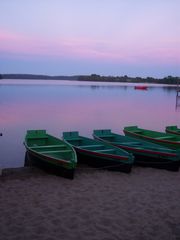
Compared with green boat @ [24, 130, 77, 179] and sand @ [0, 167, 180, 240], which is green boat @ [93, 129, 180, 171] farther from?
green boat @ [24, 130, 77, 179]

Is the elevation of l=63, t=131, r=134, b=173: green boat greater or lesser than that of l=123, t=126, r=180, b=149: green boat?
lesser

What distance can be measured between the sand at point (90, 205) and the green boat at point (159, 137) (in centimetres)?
252

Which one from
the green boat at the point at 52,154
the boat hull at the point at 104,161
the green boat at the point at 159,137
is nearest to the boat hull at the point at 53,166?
the green boat at the point at 52,154

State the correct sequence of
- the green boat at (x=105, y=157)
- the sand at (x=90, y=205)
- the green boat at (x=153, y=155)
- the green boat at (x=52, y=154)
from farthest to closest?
the green boat at (x=153, y=155) < the green boat at (x=105, y=157) < the green boat at (x=52, y=154) < the sand at (x=90, y=205)

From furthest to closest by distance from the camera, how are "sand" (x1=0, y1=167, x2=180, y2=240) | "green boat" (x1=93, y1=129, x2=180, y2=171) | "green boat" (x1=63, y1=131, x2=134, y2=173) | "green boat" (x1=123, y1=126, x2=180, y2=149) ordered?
"green boat" (x1=123, y1=126, x2=180, y2=149) → "green boat" (x1=93, y1=129, x2=180, y2=171) → "green boat" (x1=63, y1=131, x2=134, y2=173) → "sand" (x1=0, y1=167, x2=180, y2=240)

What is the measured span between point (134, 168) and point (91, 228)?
4954mm

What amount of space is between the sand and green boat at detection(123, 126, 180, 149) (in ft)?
8.26

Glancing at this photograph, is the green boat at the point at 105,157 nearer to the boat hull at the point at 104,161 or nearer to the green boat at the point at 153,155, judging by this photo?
the boat hull at the point at 104,161

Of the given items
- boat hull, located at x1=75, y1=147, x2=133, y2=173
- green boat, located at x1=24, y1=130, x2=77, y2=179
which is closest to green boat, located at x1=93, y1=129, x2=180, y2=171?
boat hull, located at x1=75, y1=147, x2=133, y2=173

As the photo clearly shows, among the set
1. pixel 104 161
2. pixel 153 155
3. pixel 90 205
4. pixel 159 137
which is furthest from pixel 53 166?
pixel 159 137

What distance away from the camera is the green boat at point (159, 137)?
1256cm

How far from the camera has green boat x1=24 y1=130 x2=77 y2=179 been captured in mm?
9125

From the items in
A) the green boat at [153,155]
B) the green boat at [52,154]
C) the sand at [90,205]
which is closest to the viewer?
the sand at [90,205]

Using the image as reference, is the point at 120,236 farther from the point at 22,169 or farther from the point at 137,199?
the point at 22,169
